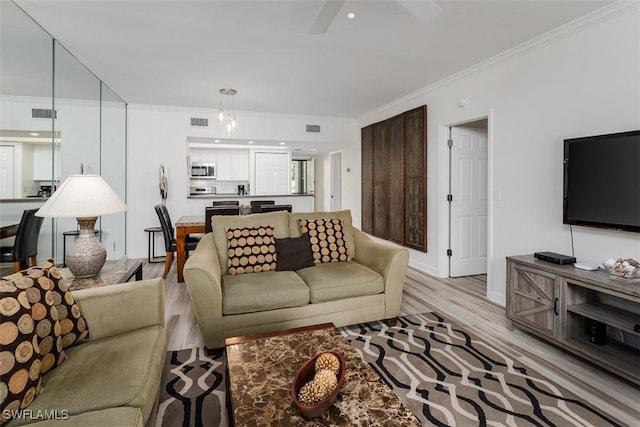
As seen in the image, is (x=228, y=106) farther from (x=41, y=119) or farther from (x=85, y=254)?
(x=85, y=254)

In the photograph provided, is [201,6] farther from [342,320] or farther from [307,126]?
[307,126]

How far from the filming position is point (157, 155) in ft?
18.3

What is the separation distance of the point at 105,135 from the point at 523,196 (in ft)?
17.5

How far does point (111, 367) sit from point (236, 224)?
5.93ft

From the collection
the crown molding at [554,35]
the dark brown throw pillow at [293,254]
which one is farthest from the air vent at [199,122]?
the crown molding at [554,35]

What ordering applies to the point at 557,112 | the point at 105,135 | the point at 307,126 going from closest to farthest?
the point at 557,112 < the point at 105,135 < the point at 307,126

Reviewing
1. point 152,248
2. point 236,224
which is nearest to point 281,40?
point 236,224

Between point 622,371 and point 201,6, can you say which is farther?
point 201,6

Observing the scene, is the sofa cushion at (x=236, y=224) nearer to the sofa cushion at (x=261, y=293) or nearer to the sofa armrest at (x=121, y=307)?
the sofa cushion at (x=261, y=293)

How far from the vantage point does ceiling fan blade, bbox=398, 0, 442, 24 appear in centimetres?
197

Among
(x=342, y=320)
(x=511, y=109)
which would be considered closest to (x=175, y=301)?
(x=342, y=320)

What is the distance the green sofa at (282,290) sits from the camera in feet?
7.82

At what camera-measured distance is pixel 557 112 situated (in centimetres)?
288

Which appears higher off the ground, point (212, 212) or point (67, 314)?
point (212, 212)
